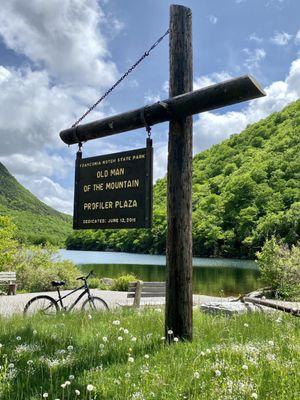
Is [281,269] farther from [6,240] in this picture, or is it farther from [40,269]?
[6,240]

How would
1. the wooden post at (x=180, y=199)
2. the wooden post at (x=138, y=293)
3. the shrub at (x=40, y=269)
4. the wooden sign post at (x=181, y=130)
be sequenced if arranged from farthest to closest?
the shrub at (x=40, y=269)
the wooden post at (x=138, y=293)
the wooden post at (x=180, y=199)
the wooden sign post at (x=181, y=130)

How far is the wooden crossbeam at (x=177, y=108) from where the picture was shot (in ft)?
17.7

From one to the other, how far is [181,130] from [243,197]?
8780 cm

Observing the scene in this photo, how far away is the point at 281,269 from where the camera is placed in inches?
767

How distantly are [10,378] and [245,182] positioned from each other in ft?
293

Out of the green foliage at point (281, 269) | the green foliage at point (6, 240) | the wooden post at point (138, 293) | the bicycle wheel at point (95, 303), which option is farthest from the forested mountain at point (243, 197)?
the bicycle wheel at point (95, 303)

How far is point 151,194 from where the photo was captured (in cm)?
579

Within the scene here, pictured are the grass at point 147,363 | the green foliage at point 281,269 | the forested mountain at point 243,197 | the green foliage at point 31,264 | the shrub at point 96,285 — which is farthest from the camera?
Result: the forested mountain at point 243,197

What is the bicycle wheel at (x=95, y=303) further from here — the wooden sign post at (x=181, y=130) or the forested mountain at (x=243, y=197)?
the forested mountain at (x=243, y=197)

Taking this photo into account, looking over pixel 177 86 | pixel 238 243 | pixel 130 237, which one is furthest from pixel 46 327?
pixel 130 237

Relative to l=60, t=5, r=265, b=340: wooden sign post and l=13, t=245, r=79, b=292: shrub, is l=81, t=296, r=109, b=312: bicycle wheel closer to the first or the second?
l=60, t=5, r=265, b=340: wooden sign post

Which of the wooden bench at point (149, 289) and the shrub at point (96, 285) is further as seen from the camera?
the shrub at point (96, 285)

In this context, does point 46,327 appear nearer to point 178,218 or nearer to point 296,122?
point 178,218

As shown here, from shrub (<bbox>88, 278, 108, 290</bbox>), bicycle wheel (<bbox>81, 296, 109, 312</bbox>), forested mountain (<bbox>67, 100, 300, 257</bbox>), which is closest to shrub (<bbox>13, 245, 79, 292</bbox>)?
shrub (<bbox>88, 278, 108, 290</bbox>)
